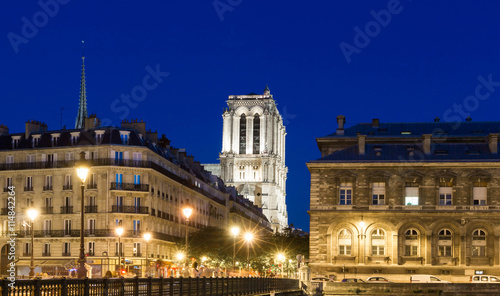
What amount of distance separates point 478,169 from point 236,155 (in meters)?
117

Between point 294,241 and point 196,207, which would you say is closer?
point 294,241

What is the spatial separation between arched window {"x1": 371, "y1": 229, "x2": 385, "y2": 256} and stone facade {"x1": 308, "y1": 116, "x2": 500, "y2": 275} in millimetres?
83

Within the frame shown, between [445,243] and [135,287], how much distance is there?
46.4 m

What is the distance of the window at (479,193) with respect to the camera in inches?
2640

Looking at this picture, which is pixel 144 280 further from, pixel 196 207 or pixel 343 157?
pixel 196 207

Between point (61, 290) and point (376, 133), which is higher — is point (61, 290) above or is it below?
below

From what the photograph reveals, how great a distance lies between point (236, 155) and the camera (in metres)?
182


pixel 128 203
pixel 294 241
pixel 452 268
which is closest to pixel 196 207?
pixel 294 241

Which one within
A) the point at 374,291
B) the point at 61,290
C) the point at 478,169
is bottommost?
the point at 374,291

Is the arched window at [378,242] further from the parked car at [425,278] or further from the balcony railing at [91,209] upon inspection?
the balcony railing at [91,209]

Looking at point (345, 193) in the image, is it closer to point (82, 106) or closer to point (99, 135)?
point (99, 135)

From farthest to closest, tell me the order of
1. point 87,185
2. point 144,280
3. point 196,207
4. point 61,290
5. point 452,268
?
point 196,207 < point 87,185 < point 452,268 < point 144,280 < point 61,290

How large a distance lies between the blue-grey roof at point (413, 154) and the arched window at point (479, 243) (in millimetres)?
5971

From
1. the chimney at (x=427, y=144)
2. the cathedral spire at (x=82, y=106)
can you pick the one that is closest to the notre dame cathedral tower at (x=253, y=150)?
the cathedral spire at (x=82, y=106)
